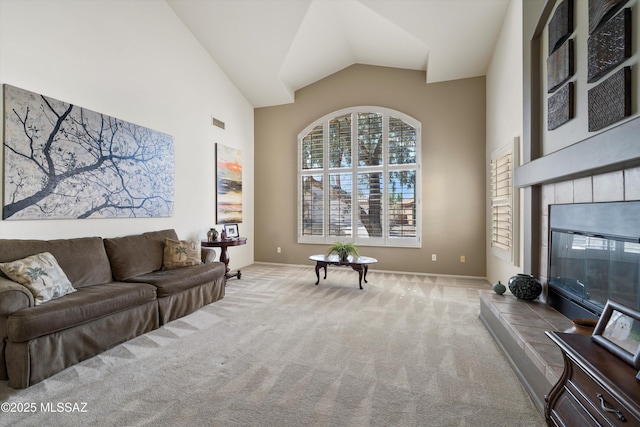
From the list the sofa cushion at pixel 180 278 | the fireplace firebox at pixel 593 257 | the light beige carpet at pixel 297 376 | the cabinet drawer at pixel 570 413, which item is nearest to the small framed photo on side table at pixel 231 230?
the sofa cushion at pixel 180 278

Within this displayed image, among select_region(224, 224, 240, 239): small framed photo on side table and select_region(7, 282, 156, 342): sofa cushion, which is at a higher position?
Answer: select_region(224, 224, 240, 239): small framed photo on side table

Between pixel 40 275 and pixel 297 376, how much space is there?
84.8 inches

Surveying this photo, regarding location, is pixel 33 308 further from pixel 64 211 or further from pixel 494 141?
pixel 494 141

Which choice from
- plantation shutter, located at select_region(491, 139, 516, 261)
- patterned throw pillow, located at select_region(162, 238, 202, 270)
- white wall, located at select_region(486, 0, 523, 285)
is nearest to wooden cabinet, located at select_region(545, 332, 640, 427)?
white wall, located at select_region(486, 0, 523, 285)

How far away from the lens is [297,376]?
210 centimetres

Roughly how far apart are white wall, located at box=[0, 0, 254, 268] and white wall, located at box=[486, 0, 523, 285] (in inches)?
179

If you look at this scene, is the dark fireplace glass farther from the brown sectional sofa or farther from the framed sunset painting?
the framed sunset painting

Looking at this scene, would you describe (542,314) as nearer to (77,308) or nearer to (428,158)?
(428,158)

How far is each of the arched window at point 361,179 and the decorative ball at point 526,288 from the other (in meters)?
2.62

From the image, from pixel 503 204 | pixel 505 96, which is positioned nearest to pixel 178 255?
pixel 503 204

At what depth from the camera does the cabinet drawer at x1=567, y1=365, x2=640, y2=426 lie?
3.44 feet

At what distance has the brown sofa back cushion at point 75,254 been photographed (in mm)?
2453

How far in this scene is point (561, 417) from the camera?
1.38 meters

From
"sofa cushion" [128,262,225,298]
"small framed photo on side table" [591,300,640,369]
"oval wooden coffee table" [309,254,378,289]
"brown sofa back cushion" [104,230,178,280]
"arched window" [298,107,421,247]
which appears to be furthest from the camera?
"arched window" [298,107,421,247]
